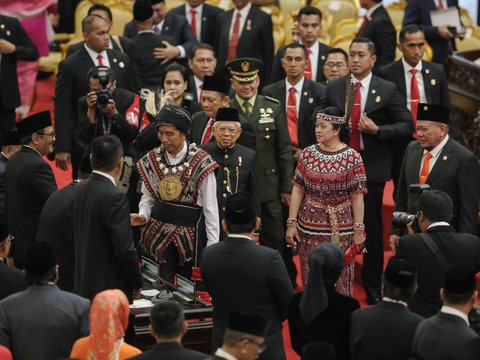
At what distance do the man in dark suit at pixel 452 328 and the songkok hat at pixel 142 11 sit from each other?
5.68m

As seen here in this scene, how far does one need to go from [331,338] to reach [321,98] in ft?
11.7

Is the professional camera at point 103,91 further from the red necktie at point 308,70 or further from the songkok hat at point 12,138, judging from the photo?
the red necktie at point 308,70

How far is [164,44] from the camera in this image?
10852 millimetres

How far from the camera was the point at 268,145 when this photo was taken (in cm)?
875

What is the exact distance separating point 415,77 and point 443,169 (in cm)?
186

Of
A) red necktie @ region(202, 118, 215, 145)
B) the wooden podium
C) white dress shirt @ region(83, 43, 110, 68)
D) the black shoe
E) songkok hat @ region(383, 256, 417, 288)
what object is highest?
white dress shirt @ region(83, 43, 110, 68)

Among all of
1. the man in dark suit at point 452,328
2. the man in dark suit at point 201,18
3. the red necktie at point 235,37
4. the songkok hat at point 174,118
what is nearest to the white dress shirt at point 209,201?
the songkok hat at point 174,118

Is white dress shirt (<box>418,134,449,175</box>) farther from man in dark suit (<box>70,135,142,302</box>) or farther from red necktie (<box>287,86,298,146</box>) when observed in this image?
man in dark suit (<box>70,135,142,302</box>)

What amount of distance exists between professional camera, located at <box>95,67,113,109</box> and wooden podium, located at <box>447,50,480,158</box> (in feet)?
10.2

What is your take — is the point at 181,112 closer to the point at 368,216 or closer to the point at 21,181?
the point at 21,181

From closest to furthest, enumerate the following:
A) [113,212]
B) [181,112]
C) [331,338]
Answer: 1. [331,338]
2. [113,212]
3. [181,112]

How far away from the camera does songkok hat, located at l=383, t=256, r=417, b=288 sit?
564cm

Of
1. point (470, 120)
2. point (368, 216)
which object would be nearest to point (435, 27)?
point (470, 120)

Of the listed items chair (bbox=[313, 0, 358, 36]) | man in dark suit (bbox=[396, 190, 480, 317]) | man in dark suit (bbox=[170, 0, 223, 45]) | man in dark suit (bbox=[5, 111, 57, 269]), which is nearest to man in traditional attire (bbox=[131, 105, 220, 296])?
man in dark suit (bbox=[5, 111, 57, 269])
